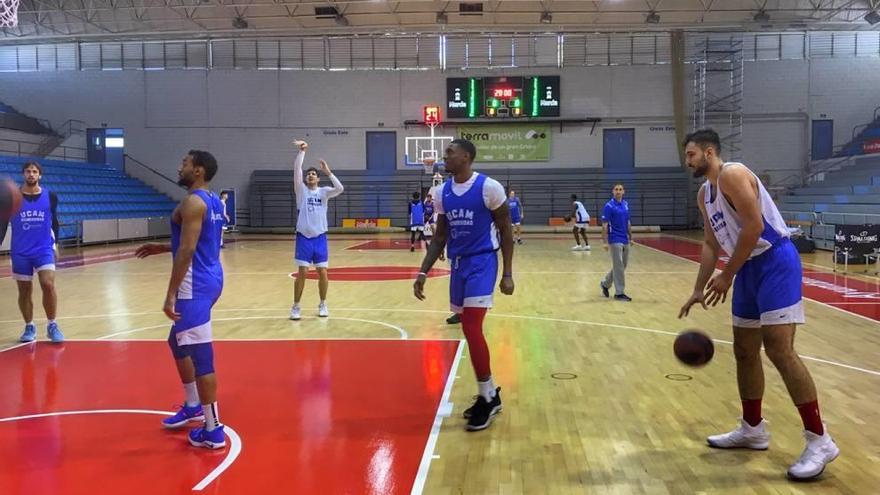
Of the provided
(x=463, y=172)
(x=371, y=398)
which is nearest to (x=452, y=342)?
(x=371, y=398)

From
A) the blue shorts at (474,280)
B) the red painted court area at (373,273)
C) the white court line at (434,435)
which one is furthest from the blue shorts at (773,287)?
the red painted court area at (373,273)

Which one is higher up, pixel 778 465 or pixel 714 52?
pixel 714 52

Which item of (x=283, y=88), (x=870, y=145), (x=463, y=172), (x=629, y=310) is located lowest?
(x=629, y=310)

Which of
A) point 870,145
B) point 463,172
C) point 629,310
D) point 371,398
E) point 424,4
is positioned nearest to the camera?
point 463,172

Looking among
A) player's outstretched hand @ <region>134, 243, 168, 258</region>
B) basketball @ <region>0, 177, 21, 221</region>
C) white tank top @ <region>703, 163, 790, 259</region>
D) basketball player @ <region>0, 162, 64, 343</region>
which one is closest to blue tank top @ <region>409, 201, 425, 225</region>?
basketball player @ <region>0, 162, 64, 343</region>

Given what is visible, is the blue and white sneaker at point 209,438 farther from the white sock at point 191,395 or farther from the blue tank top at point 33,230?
the blue tank top at point 33,230

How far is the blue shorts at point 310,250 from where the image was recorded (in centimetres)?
889

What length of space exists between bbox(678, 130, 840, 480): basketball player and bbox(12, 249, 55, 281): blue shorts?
664cm

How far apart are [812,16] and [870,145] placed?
5.60 m

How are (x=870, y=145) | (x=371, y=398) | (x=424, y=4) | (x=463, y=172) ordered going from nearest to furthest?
1. (x=463, y=172)
2. (x=371, y=398)
3. (x=424, y=4)
4. (x=870, y=145)

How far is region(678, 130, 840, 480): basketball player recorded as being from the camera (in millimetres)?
3801

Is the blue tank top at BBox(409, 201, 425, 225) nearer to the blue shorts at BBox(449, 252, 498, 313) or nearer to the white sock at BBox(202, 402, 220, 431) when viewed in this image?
the blue shorts at BBox(449, 252, 498, 313)

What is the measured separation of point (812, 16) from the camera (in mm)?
26594

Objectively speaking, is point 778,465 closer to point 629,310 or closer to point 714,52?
point 629,310
